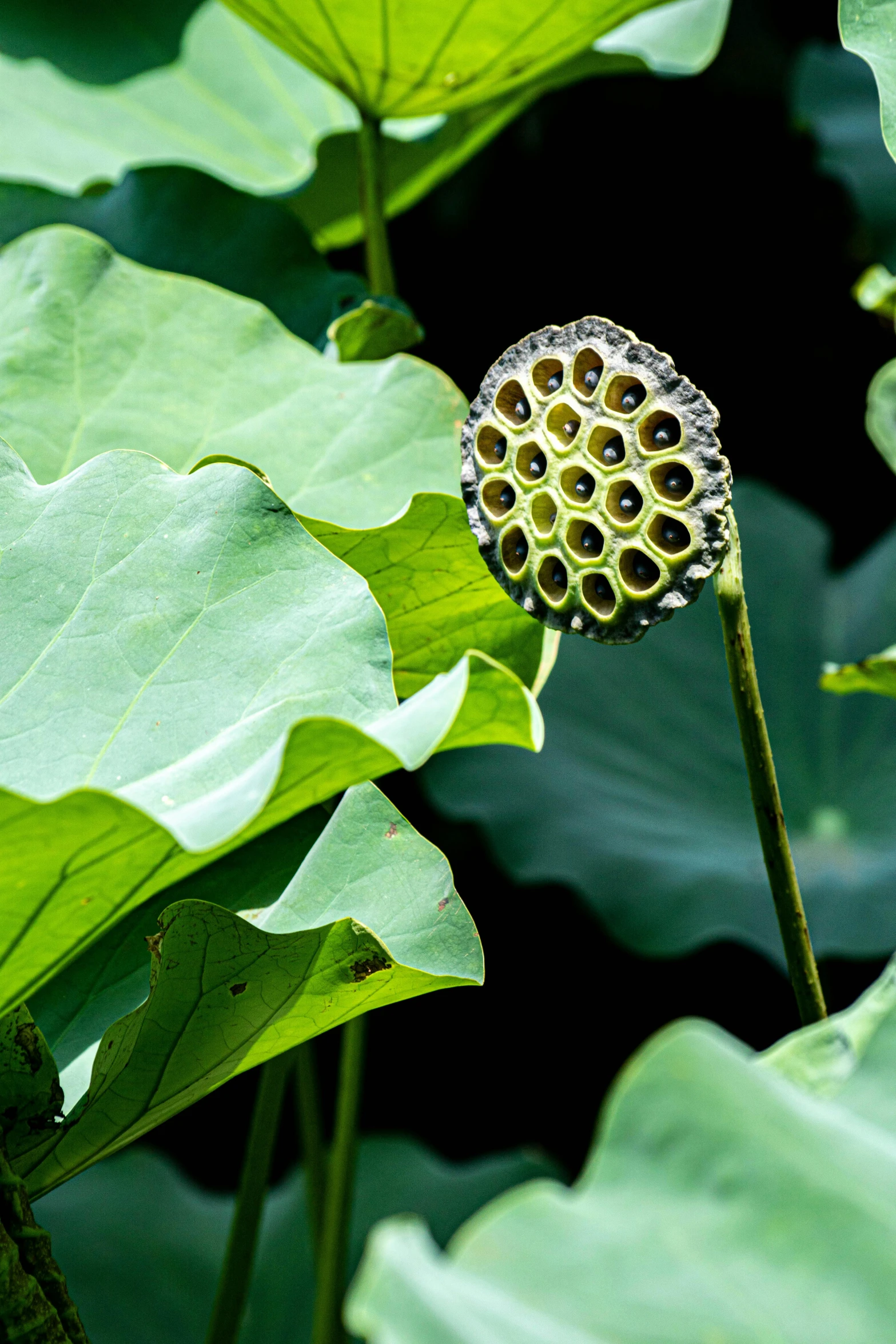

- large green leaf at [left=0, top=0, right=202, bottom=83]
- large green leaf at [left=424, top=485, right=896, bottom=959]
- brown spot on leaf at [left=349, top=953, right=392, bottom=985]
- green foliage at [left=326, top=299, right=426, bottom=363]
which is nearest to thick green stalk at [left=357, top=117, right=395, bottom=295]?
green foliage at [left=326, top=299, right=426, bottom=363]

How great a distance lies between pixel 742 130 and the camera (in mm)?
2135

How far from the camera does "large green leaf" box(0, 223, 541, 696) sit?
31.8 inches

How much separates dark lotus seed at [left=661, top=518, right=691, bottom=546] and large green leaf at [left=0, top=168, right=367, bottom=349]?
2.22ft

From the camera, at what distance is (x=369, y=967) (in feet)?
1.76

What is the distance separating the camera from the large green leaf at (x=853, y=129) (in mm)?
1557

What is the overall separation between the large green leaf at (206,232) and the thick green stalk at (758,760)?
2.24ft

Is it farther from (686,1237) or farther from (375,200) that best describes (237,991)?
(375,200)

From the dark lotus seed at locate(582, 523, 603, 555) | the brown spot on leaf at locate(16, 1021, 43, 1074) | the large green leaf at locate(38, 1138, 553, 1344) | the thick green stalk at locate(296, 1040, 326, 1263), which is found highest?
the dark lotus seed at locate(582, 523, 603, 555)

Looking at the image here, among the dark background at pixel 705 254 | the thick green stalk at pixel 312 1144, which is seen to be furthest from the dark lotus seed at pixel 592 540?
the dark background at pixel 705 254

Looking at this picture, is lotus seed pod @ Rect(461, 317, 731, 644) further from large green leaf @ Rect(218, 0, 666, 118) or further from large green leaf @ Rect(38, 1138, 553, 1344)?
large green leaf @ Rect(38, 1138, 553, 1344)

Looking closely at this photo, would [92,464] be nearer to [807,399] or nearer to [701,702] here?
[701,702]

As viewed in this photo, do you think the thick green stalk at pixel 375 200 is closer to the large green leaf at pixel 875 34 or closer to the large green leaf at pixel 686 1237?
the large green leaf at pixel 875 34

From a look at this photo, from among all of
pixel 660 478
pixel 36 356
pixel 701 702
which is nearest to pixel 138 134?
pixel 36 356

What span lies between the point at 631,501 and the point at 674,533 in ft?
0.08
